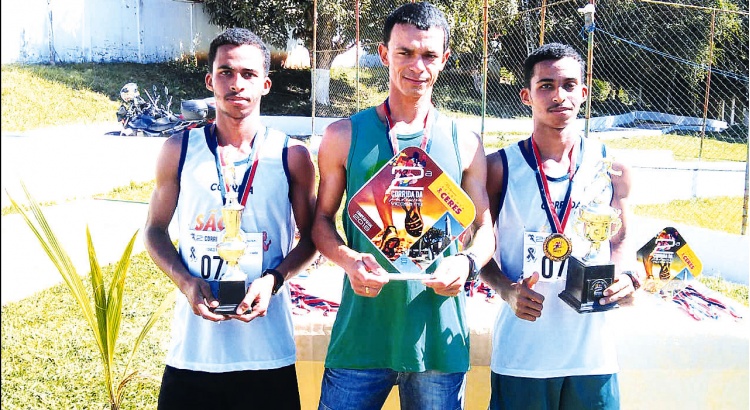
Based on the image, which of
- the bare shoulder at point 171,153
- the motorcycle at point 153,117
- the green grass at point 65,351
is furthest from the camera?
the motorcycle at point 153,117

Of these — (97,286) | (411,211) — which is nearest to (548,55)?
(411,211)

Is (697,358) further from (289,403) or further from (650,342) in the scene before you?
(289,403)

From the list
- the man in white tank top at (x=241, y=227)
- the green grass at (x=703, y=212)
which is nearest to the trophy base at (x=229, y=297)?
the man in white tank top at (x=241, y=227)

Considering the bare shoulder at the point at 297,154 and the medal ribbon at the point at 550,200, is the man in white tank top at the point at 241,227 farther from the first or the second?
the medal ribbon at the point at 550,200

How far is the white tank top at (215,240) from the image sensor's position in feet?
7.12

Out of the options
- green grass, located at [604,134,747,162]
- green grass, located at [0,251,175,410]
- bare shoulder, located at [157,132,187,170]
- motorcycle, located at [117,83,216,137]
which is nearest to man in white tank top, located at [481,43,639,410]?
bare shoulder, located at [157,132,187,170]

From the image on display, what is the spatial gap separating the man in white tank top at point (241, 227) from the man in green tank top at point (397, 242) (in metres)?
0.14

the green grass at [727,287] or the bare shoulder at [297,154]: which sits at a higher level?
the bare shoulder at [297,154]

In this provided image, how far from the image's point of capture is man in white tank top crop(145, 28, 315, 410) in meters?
2.17

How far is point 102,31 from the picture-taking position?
55.8 feet

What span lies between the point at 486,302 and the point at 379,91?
1422cm

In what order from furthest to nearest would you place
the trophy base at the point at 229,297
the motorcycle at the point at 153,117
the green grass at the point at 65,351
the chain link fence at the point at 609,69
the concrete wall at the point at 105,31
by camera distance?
the chain link fence at the point at 609,69 → the concrete wall at the point at 105,31 → the motorcycle at the point at 153,117 → the green grass at the point at 65,351 → the trophy base at the point at 229,297

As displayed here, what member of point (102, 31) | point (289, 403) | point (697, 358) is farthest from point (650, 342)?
point (102, 31)

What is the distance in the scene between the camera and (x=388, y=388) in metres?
2.19
